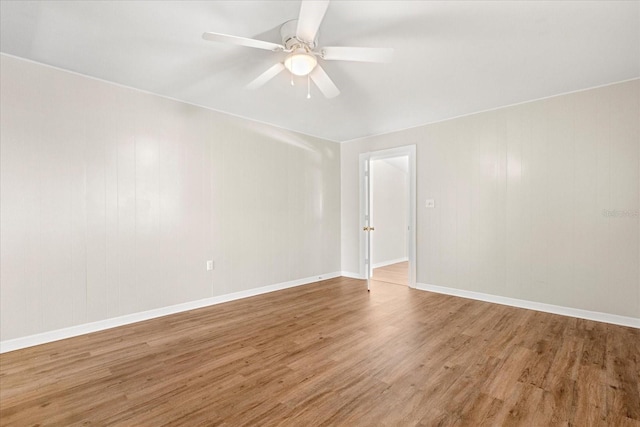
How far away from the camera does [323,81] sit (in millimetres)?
2521

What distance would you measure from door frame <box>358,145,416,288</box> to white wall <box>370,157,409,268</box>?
100 cm

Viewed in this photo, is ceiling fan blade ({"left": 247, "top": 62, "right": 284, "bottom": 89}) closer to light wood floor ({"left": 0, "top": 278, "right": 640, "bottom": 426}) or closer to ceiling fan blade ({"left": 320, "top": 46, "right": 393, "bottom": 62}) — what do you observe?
ceiling fan blade ({"left": 320, "top": 46, "right": 393, "bottom": 62})

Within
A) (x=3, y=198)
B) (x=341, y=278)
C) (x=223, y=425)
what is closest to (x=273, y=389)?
(x=223, y=425)

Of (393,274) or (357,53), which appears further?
(393,274)

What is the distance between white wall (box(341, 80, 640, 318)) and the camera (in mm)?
3158

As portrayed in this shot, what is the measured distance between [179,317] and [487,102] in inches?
183

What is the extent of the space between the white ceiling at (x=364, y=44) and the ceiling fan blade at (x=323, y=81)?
239 millimetres

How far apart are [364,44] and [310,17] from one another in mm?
807

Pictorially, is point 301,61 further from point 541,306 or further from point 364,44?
point 541,306

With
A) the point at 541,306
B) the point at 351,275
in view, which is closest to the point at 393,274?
the point at 351,275

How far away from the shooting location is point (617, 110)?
10.4 feet

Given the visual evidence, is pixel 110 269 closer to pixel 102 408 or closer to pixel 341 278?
pixel 102 408

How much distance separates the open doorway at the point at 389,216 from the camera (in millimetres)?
6621

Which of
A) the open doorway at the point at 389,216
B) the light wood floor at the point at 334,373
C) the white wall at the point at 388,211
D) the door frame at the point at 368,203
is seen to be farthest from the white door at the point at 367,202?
the light wood floor at the point at 334,373
